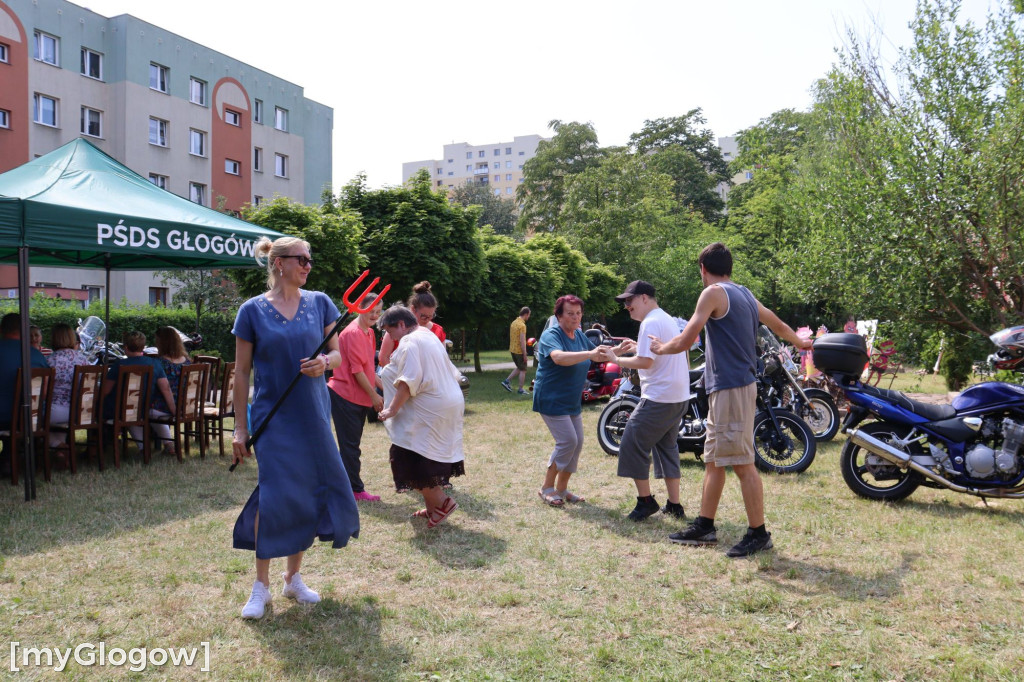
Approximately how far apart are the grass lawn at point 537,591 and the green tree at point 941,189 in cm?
503

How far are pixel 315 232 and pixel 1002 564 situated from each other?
12083 mm

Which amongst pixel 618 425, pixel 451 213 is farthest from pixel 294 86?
pixel 618 425

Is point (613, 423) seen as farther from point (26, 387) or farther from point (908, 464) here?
point (26, 387)

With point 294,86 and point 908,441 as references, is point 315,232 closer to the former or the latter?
point 908,441

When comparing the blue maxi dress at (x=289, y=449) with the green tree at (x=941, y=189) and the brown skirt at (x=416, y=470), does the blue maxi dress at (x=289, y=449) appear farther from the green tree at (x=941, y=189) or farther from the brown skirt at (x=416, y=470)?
the green tree at (x=941, y=189)

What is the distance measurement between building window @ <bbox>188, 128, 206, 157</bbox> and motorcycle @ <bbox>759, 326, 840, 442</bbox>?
29.9m

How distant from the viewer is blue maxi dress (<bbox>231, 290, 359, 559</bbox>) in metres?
3.68

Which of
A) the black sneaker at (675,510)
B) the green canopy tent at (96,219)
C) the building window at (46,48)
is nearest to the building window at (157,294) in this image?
the building window at (46,48)

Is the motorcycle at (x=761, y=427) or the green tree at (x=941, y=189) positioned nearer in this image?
the motorcycle at (x=761, y=427)

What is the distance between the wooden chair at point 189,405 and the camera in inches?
309

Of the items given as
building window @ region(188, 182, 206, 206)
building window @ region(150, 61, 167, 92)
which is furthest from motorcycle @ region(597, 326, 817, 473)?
building window @ region(150, 61, 167, 92)

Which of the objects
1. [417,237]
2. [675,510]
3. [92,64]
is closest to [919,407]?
[675,510]

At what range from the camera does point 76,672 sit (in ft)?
10.6

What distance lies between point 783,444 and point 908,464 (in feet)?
5.33
